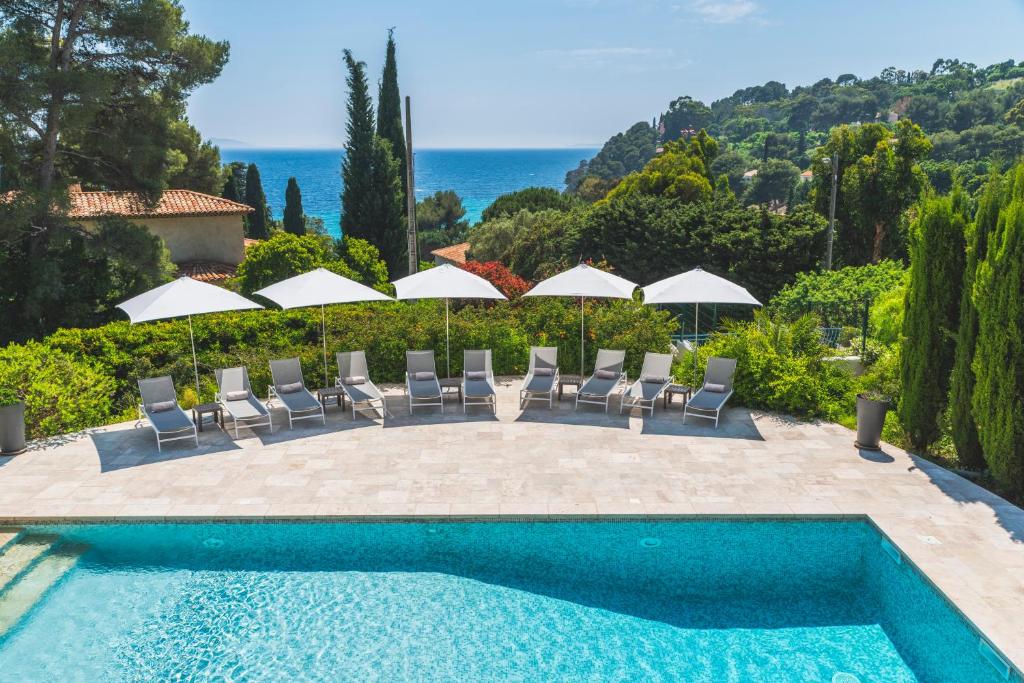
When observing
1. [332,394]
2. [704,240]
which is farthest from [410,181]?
[332,394]

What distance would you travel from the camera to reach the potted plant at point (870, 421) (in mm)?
9766

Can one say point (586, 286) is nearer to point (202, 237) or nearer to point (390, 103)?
point (202, 237)

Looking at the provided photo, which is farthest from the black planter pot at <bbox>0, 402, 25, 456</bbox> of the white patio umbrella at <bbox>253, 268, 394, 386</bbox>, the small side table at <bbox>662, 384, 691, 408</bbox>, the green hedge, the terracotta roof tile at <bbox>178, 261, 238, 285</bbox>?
the terracotta roof tile at <bbox>178, 261, 238, 285</bbox>

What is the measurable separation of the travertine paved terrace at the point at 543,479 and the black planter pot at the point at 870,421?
22cm

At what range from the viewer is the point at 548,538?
315 inches

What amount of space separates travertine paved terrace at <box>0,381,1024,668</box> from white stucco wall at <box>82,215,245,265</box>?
2201 centimetres

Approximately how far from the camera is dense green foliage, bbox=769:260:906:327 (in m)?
17.0

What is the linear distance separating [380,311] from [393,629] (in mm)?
9408

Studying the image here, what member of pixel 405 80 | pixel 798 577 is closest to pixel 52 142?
pixel 798 577

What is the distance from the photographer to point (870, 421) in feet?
32.3

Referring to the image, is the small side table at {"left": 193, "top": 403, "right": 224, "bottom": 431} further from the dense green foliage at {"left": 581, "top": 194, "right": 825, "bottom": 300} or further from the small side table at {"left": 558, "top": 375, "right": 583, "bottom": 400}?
the dense green foliage at {"left": 581, "top": 194, "right": 825, "bottom": 300}

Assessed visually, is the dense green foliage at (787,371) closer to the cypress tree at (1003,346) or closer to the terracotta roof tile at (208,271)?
the cypress tree at (1003,346)

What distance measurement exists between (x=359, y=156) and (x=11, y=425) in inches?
1031

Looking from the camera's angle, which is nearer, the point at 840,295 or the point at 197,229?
the point at 840,295
